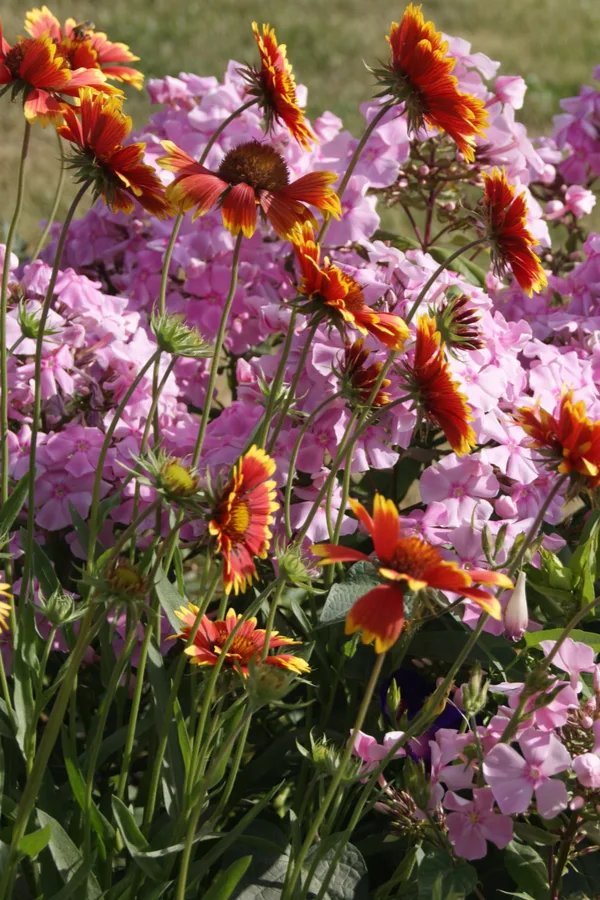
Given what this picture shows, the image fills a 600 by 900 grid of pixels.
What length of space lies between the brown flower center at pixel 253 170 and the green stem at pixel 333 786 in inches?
19.7

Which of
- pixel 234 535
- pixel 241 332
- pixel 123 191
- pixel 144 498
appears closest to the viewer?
pixel 234 535

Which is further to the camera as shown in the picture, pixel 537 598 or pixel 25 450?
pixel 25 450

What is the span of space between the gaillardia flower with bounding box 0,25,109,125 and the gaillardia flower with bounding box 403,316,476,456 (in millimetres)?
500

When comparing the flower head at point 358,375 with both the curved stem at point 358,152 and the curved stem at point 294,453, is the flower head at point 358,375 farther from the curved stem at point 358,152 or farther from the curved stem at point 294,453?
the curved stem at point 358,152

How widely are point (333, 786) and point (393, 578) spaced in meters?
0.23

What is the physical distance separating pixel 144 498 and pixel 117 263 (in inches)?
25.6

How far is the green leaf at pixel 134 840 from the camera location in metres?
1.09

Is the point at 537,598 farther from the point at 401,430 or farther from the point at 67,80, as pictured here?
the point at 67,80

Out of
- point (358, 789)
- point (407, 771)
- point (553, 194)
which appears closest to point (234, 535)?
point (407, 771)

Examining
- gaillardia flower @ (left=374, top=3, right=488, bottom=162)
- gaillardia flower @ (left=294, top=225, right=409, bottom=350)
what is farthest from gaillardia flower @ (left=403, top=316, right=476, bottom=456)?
gaillardia flower @ (left=374, top=3, right=488, bottom=162)

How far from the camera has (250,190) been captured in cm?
113

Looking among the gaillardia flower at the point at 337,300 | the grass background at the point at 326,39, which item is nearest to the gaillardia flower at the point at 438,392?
the gaillardia flower at the point at 337,300

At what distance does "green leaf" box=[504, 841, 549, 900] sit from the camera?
120 cm

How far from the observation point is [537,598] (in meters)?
1.39
